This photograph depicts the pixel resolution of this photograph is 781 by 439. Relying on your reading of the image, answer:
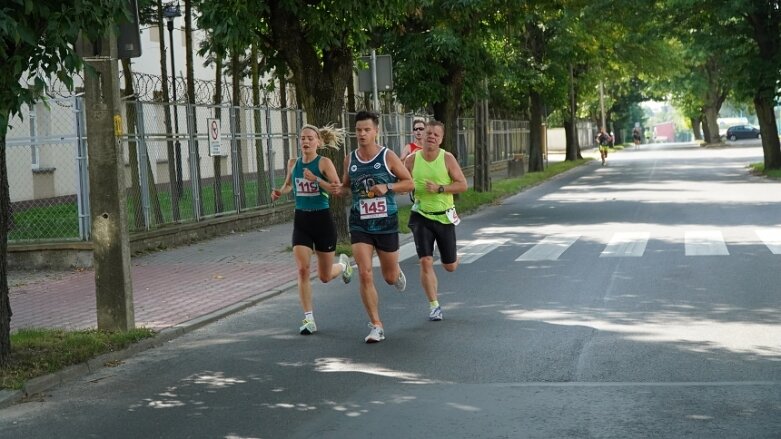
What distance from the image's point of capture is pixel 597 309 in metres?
10.5

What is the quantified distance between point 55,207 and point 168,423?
12883mm

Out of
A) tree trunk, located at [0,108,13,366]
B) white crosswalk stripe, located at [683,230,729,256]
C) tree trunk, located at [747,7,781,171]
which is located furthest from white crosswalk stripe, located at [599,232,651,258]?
tree trunk, located at [747,7,781,171]

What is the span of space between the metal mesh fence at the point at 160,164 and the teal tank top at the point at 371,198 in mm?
6947

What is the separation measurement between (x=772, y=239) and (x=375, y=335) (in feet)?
29.2

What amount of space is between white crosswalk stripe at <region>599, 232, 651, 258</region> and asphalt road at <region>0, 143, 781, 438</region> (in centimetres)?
42

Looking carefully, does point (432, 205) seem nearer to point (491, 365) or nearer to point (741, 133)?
point (491, 365)

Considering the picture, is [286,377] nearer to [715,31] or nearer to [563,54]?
[715,31]

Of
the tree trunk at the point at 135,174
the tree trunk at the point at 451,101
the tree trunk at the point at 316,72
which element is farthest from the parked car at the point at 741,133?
the tree trunk at the point at 135,174

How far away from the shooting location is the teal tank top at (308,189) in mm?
10078

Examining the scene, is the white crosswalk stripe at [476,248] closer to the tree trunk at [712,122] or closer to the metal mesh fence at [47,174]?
the metal mesh fence at [47,174]

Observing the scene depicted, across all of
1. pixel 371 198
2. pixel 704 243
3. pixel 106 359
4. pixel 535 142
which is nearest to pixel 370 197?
pixel 371 198

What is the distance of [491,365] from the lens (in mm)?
8102

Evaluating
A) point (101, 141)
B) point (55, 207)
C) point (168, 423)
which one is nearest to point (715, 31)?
point (55, 207)

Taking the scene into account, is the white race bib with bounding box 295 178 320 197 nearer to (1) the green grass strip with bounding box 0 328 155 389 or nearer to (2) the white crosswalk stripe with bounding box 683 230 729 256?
(1) the green grass strip with bounding box 0 328 155 389
